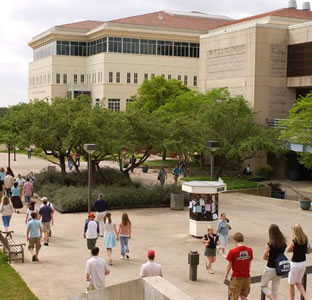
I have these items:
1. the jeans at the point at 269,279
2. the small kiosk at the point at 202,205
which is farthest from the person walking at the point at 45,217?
the jeans at the point at 269,279

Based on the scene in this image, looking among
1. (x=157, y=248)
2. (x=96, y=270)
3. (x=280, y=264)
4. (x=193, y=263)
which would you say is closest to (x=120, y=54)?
(x=157, y=248)

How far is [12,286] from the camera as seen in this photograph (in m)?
14.2

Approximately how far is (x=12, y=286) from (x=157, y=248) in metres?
5.90

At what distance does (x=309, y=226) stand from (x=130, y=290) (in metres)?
16.9

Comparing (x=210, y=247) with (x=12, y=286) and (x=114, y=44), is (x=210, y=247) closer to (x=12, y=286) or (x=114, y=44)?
(x=12, y=286)

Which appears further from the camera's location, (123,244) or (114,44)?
(114,44)

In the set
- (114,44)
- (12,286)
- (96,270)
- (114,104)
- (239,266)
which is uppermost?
(114,44)

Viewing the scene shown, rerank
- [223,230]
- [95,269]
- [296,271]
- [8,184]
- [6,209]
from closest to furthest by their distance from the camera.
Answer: [296,271] < [95,269] < [223,230] < [6,209] < [8,184]

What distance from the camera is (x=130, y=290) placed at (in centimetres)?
865

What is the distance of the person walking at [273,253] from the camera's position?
10508 mm

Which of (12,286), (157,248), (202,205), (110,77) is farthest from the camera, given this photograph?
(110,77)

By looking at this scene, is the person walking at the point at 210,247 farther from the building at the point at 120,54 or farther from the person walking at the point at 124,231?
the building at the point at 120,54

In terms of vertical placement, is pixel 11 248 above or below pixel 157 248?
above

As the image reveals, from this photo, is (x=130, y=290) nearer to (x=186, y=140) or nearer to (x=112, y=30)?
(x=186, y=140)
